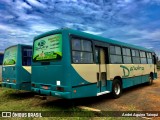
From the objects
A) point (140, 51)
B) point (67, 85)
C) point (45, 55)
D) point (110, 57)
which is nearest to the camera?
point (67, 85)

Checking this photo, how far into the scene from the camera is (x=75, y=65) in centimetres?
748

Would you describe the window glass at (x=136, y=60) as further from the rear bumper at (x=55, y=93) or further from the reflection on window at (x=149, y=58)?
the rear bumper at (x=55, y=93)

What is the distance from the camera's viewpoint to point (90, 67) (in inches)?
328

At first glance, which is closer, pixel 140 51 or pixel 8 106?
pixel 8 106

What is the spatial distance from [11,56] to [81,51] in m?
4.75

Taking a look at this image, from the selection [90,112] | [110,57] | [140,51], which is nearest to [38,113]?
[90,112]

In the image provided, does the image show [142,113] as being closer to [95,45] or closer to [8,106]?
[95,45]

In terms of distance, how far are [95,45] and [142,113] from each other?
11.6 ft

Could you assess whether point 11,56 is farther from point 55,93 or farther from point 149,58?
point 149,58

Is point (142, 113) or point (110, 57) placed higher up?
point (110, 57)

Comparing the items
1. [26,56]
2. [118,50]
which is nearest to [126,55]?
[118,50]

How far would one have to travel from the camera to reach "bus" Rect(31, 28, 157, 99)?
7336 mm

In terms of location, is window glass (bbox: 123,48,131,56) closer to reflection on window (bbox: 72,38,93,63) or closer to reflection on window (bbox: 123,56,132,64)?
reflection on window (bbox: 123,56,132,64)


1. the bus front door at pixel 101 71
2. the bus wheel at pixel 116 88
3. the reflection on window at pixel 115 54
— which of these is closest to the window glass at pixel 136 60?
the reflection on window at pixel 115 54
